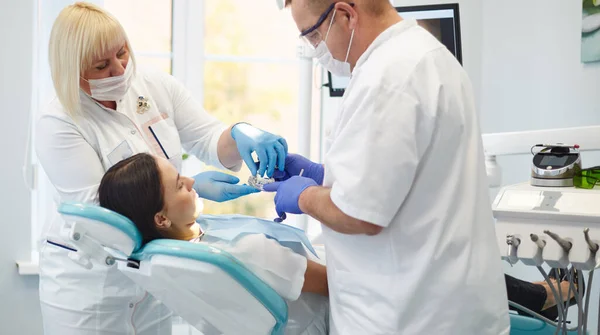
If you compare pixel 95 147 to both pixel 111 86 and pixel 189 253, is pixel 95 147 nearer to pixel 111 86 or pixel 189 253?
pixel 111 86

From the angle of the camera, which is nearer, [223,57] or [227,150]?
[227,150]

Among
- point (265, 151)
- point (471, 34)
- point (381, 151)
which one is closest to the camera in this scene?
point (381, 151)

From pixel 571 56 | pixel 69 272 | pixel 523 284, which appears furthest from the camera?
pixel 571 56

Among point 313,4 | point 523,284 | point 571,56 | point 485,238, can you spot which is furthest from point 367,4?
point 571,56

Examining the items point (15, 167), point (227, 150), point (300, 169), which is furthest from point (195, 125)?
point (15, 167)

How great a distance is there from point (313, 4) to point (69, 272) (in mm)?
939

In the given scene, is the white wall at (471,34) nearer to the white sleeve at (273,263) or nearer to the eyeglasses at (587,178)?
the eyeglasses at (587,178)

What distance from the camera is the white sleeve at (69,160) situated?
63.9 inches

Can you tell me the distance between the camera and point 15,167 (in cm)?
273

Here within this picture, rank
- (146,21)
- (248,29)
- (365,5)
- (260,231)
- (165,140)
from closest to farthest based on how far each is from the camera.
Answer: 1. (365,5)
2. (260,231)
3. (165,140)
4. (146,21)
5. (248,29)

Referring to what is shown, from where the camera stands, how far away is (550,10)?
2.75m

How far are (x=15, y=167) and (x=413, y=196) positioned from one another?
2069 millimetres

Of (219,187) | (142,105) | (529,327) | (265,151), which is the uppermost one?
(142,105)

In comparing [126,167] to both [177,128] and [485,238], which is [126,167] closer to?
[177,128]
